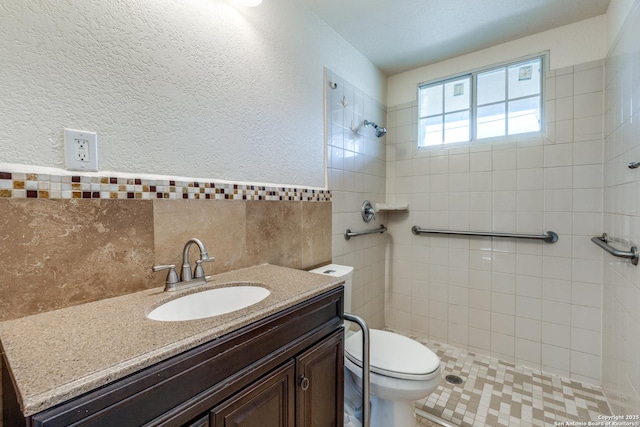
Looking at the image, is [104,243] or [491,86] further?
[491,86]

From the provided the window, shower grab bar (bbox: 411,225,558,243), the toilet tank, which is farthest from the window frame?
the toilet tank

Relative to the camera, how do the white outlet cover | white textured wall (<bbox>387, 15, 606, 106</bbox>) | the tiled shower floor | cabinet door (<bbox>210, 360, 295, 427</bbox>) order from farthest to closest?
white textured wall (<bbox>387, 15, 606, 106</bbox>) → the tiled shower floor → the white outlet cover → cabinet door (<bbox>210, 360, 295, 427</bbox>)

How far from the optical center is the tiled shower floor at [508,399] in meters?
1.53

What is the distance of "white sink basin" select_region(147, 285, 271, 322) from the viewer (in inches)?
37.4

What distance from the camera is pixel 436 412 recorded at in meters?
1.58

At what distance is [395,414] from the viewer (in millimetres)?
1331

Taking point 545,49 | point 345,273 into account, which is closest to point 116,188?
point 345,273

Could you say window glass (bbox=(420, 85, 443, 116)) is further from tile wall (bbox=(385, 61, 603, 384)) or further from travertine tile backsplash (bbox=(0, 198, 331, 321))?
travertine tile backsplash (bbox=(0, 198, 331, 321))

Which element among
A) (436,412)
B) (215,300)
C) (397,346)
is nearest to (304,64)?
(215,300)

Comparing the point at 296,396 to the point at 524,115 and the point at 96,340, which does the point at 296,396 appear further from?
the point at 524,115

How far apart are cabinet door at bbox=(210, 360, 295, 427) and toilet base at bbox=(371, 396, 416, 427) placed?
2.18ft

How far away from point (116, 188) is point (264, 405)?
809 mm

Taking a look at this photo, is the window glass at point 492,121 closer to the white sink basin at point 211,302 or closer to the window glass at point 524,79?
the window glass at point 524,79

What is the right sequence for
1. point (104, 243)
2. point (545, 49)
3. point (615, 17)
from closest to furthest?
point (104, 243) < point (615, 17) < point (545, 49)
